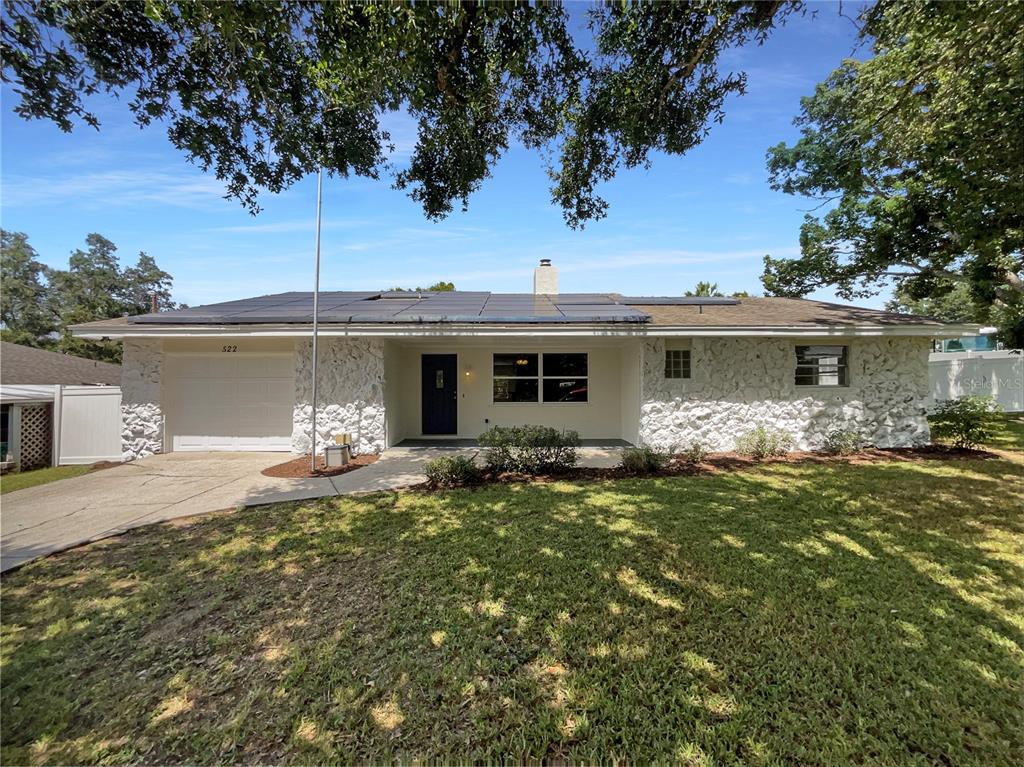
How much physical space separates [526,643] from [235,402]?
371 inches

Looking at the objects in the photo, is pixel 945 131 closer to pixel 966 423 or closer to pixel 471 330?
pixel 966 423

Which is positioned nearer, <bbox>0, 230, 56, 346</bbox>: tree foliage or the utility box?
the utility box

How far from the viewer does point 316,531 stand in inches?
190

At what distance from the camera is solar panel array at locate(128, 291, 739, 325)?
28.3 feet

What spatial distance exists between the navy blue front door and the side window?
8150 millimetres

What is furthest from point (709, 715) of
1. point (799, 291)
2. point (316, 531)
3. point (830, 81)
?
point (799, 291)

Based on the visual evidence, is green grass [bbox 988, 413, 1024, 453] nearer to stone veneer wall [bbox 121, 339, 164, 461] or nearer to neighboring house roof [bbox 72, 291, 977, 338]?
neighboring house roof [bbox 72, 291, 977, 338]

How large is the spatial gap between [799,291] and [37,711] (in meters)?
22.4

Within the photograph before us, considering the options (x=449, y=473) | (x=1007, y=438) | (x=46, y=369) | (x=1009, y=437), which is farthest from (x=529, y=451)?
(x=46, y=369)

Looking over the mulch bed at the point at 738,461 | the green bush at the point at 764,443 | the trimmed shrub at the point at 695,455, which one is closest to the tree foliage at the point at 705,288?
the mulch bed at the point at 738,461

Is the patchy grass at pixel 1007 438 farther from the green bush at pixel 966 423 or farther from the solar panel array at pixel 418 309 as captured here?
the solar panel array at pixel 418 309

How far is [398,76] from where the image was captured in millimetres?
3883

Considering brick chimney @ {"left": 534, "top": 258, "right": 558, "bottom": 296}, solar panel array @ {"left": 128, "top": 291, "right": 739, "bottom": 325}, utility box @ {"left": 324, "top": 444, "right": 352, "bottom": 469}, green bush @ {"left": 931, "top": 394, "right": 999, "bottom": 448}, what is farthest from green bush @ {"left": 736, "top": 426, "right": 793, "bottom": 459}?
utility box @ {"left": 324, "top": 444, "right": 352, "bottom": 469}

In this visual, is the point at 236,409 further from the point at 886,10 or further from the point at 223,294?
the point at 886,10
